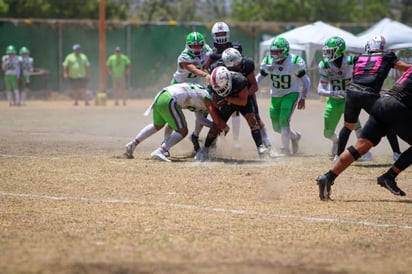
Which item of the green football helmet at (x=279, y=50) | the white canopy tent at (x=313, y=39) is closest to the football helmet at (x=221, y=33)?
the green football helmet at (x=279, y=50)

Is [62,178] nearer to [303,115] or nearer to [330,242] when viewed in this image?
[330,242]

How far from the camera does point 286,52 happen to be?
14688 mm

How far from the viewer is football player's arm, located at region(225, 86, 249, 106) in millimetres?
13211

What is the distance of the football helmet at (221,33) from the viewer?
46.3 ft

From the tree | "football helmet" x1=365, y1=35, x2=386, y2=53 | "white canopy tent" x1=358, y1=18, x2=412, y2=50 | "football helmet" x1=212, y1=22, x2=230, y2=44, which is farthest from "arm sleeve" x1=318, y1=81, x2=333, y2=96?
the tree

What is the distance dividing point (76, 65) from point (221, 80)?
1875 cm

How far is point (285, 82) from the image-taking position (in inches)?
583

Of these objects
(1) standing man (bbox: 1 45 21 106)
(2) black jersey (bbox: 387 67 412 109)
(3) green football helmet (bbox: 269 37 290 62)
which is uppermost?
(3) green football helmet (bbox: 269 37 290 62)

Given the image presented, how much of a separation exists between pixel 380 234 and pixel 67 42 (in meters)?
28.9

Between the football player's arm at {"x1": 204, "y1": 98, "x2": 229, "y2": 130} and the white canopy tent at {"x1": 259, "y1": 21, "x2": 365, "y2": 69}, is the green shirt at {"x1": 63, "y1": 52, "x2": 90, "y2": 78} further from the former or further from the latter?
the football player's arm at {"x1": 204, "y1": 98, "x2": 229, "y2": 130}

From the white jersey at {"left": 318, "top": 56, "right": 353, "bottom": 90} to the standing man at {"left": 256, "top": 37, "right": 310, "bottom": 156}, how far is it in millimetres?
673

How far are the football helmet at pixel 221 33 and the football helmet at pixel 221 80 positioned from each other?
136 cm

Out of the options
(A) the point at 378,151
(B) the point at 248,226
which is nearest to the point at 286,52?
(A) the point at 378,151

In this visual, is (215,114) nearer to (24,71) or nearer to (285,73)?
(285,73)
